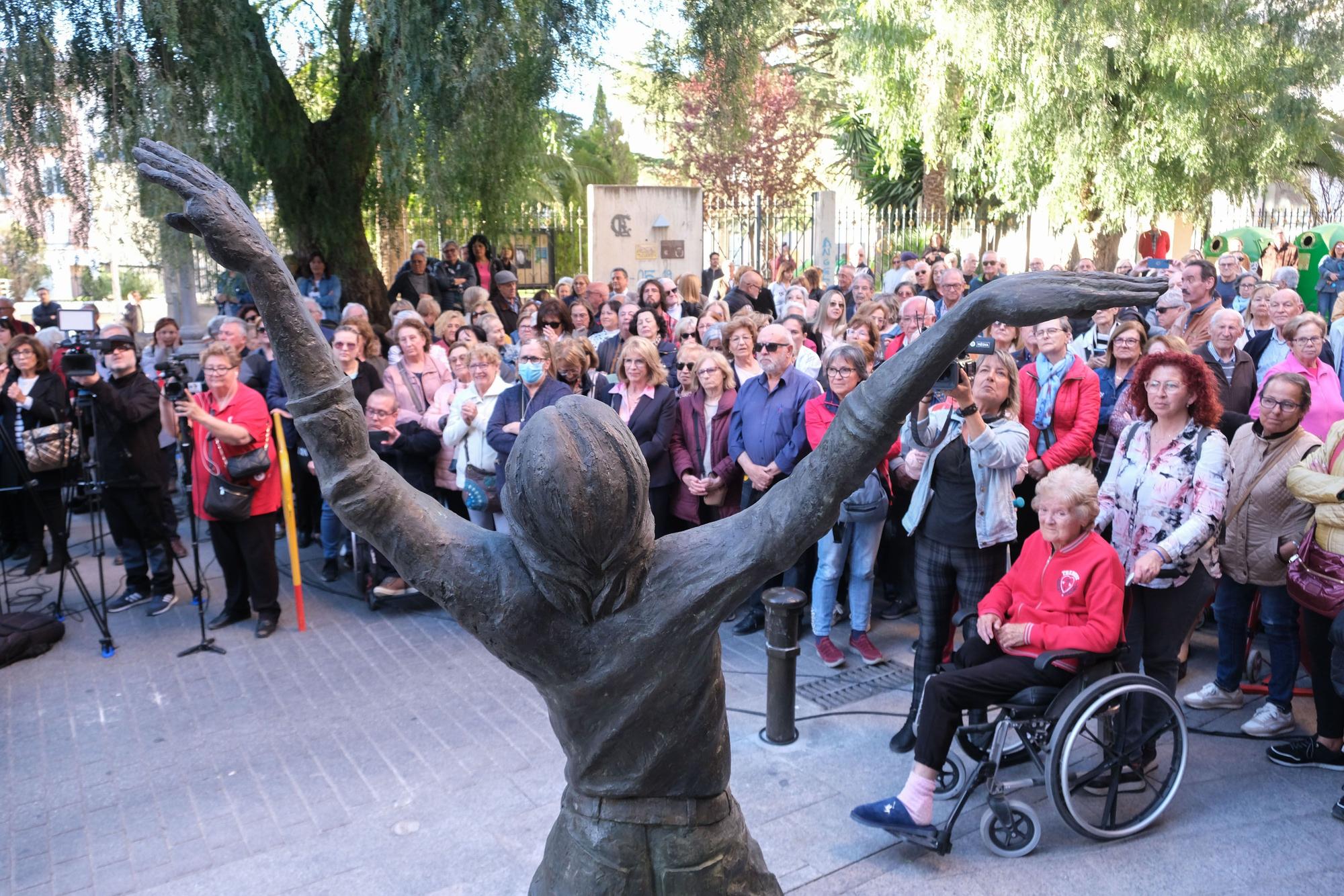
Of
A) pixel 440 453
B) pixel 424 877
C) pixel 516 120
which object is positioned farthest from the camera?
pixel 516 120

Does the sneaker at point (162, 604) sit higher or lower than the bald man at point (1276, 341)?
lower

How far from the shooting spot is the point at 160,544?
24.6ft

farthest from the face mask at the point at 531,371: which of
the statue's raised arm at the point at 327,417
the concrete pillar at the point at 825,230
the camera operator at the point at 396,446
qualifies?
the concrete pillar at the point at 825,230

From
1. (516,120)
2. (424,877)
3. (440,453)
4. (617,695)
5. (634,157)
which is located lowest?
(424,877)

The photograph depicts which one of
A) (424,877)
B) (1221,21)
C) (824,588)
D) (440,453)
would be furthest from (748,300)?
(1221,21)

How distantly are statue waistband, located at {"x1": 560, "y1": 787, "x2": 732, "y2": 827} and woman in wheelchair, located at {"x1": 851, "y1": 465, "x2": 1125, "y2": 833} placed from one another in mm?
2628

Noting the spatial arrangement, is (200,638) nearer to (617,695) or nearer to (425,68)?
(425,68)

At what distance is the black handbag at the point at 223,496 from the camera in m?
6.64

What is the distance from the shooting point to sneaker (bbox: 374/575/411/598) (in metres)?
7.38

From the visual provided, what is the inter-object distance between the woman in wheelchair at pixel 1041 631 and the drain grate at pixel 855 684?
4.47 ft

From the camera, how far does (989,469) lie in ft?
17.0

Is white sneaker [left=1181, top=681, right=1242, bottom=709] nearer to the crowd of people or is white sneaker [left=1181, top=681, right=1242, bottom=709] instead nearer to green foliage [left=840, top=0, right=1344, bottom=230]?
the crowd of people

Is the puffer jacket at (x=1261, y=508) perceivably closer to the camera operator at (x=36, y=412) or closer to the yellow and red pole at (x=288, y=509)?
the yellow and red pole at (x=288, y=509)

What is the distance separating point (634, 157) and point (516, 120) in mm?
24024
